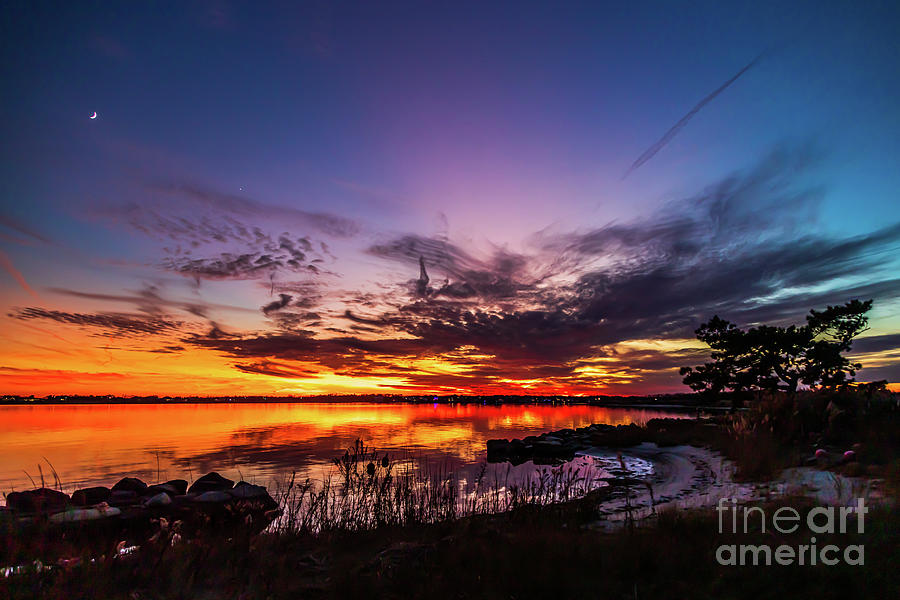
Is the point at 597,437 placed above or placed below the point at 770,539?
below

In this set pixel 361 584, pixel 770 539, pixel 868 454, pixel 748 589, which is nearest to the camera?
pixel 748 589

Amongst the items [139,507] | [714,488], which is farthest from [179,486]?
[714,488]

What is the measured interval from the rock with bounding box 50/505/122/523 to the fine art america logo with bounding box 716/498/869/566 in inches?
577

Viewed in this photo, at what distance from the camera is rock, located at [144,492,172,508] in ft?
48.2

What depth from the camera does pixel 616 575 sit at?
6043mm

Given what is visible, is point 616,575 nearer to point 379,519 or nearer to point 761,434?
point 379,519

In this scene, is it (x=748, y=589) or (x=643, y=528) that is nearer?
(x=748, y=589)

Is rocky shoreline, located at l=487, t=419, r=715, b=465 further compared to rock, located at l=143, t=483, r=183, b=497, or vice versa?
rocky shoreline, located at l=487, t=419, r=715, b=465

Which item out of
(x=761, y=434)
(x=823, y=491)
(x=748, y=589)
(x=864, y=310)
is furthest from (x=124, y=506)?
(x=864, y=310)

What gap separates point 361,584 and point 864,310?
44.0 metres

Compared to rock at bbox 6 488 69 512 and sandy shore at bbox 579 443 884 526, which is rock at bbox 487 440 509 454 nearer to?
sandy shore at bbox 579 443 884 526

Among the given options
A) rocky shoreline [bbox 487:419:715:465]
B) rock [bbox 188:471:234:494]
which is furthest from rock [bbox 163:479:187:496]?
rocky shoreline [bbox 487:419:715:465]

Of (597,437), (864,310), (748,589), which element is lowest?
(597,437)

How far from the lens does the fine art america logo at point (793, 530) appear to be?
19.0 ft
